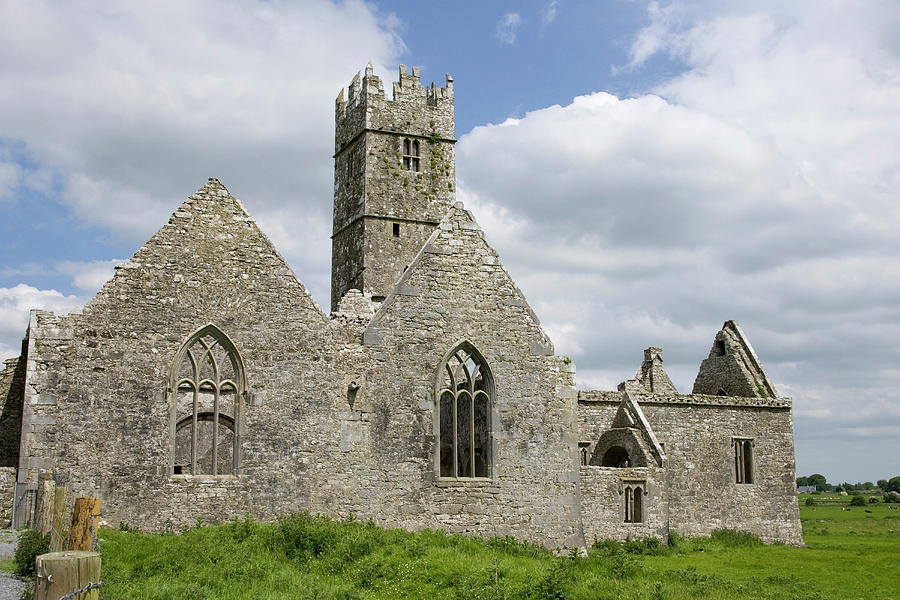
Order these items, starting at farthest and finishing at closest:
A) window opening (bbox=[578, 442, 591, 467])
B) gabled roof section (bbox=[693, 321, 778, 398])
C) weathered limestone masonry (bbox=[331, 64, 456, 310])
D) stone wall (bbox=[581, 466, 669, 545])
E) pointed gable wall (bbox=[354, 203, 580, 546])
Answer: gabled roof section (bbox=[693, 321, 778, 398]), weathered limestone masonry (bbox=[331, 64, 456, 310]), window opening (bbox=[578, 442, 591, 467]), stone wall (bbox=[581, 466, 669, 545]), pointed gable wall (bbox=[354, 203, 580, 546])

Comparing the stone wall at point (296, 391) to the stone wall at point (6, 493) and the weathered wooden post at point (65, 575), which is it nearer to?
Result: the stone wall at point (6, 493)

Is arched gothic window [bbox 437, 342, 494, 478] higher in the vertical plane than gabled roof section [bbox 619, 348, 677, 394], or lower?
lower

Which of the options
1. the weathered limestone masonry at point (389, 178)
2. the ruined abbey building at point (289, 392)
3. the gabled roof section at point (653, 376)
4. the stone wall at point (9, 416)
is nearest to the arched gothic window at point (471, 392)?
the ruined abbey building at point (289, 392)

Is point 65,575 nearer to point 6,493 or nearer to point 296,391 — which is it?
point 6,493

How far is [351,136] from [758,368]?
18.0 m

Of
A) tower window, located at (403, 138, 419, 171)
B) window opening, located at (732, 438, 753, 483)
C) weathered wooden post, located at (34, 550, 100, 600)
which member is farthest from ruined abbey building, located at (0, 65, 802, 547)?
tower window, located at (403, 138, 419, 171)

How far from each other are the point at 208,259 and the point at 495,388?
635cm

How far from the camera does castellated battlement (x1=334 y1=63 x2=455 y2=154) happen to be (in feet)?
101

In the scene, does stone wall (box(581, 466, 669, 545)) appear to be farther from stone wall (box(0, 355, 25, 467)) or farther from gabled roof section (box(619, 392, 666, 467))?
stone wall (box(0, 355, 25, 467))

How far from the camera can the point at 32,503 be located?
1377cm

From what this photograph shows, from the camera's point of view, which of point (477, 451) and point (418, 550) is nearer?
point (418, 550)

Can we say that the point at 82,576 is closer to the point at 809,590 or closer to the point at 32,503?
the point at 32,503

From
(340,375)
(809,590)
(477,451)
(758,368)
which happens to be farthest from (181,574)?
(758,368)

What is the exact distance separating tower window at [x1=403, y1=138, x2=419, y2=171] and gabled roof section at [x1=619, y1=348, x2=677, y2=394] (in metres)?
11.4
